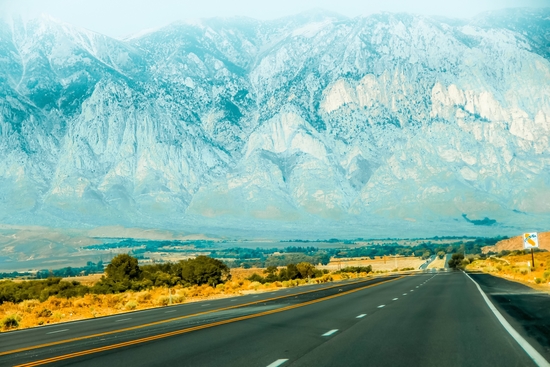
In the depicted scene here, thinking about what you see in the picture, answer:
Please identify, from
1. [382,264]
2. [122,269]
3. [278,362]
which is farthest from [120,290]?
[382,264]

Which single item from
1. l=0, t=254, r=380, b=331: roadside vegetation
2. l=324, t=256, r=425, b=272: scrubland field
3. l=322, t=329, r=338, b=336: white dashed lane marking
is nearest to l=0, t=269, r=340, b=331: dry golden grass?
l=0, t=254, r=380, b=331: roadside vegetation

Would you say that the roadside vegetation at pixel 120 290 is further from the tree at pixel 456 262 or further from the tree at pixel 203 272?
the tree at pixel 456 262

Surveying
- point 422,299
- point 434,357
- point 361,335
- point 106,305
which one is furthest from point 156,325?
point 106,305

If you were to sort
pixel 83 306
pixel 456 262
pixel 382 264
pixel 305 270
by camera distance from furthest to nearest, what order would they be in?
pixel 382 264 → pixel 456 262 → pixel 305 270 → pixel 83 306

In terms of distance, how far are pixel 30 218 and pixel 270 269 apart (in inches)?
4949

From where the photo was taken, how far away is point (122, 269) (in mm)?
65688

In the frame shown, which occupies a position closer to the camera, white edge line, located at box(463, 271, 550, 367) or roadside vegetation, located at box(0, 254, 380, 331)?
white edge line, located at box(463, 271, 550, 367)

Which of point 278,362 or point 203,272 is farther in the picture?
point 203,272

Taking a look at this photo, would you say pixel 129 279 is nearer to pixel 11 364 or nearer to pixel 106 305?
pixel 106 305

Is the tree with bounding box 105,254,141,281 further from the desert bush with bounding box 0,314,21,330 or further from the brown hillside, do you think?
the brown hillside

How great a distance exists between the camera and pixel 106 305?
38969 millimetres

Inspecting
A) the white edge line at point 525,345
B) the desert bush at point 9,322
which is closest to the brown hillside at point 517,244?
the desert bush at point 9,322

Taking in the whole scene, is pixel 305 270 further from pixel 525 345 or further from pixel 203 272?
pixel 525 345

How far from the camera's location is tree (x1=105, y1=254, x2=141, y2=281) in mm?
65062
